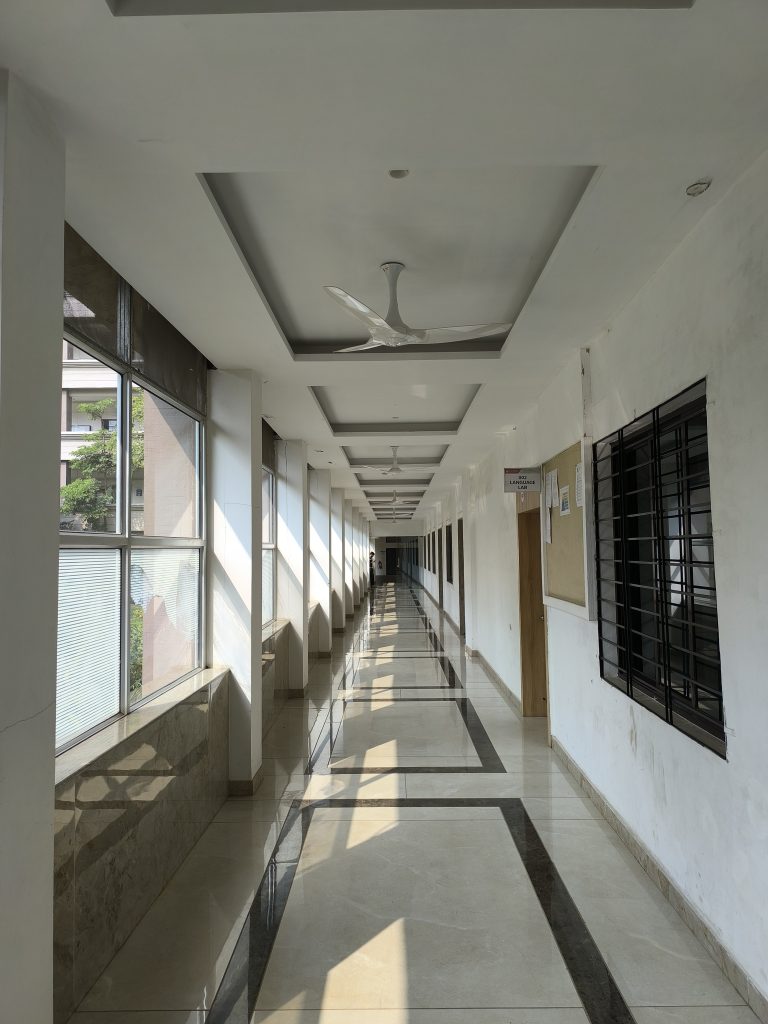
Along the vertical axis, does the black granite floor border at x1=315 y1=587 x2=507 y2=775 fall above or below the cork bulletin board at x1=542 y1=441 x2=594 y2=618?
below

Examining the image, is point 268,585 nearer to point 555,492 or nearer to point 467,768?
point 467,768

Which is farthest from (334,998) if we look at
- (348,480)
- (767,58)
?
(348,480)

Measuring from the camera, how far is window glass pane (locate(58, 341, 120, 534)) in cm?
276

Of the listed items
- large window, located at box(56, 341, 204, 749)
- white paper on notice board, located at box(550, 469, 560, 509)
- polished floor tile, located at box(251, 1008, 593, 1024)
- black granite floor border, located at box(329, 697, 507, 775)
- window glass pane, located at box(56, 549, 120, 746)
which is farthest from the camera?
white paper on notice board, located at box(550, 469, 560, 509)

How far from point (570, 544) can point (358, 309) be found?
102 inches

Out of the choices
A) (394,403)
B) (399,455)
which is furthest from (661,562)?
(399,455)

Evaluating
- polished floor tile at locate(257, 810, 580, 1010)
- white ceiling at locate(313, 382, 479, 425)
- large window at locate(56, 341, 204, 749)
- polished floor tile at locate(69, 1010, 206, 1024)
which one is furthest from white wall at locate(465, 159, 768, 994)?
large window at locate(56, 341, 204, 749)

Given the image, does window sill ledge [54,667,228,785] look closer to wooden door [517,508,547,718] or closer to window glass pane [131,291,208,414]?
window glass pane [131,291,208,414]

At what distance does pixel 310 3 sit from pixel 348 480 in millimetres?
10488

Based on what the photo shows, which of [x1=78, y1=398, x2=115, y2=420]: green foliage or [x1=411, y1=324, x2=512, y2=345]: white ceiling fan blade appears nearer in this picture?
[x1=78, y1=398, x2=115, y2=420]: green foliage

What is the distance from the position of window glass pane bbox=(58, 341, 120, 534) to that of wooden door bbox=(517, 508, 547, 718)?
4.59 m

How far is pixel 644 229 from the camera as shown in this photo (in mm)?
2756

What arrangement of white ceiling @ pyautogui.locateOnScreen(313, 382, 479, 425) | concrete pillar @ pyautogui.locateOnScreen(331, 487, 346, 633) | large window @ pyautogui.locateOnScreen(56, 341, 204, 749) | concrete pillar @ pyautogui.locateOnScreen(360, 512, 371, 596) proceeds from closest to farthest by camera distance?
1. large window @ pyautogui.locateOnScreen(56, 341, 204, 749)
2. white ceiling @ pyautogui.locateOnScreen(313, 382, 479, 425)
3. concrete pillar @ pyautogui.locateOnScreen(331, 487, 346, 633)
4. concrete pillar @ pyautogui.locateOnScreen(360, 512, 371, 596)

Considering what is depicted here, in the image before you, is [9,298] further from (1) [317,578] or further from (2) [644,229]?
(1) [317,578]
